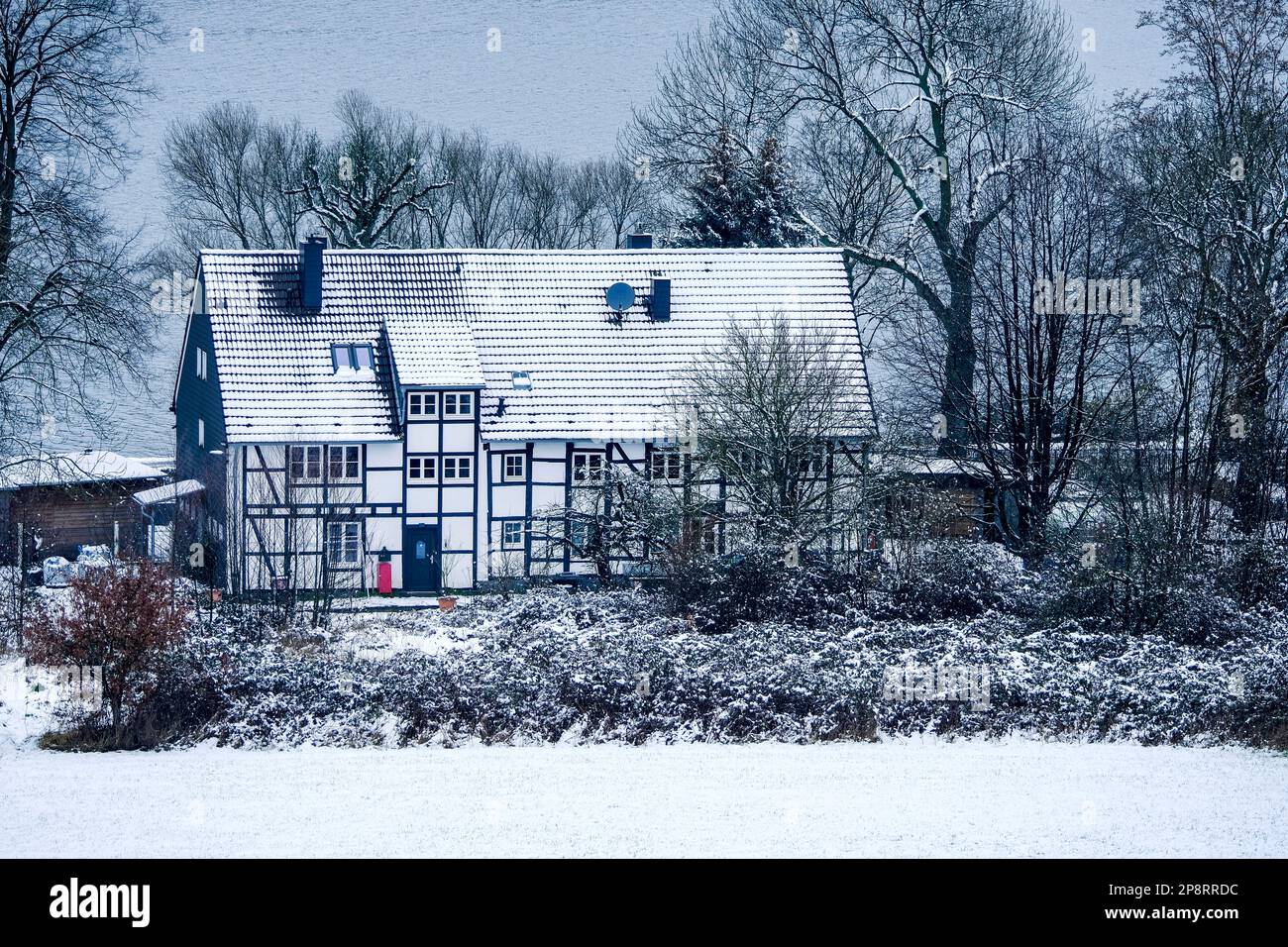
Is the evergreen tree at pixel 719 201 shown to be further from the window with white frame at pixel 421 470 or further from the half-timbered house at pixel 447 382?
the window with white frame at pixel 421 470

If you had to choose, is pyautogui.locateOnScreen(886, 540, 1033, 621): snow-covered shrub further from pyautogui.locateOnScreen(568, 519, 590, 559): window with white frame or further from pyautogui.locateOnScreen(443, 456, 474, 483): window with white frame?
pyautogui.locateOnScreen(443, 456, 474, 483): window with white frame

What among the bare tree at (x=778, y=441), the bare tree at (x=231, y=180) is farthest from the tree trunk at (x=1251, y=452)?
the bare tree at (x=231, y=180)

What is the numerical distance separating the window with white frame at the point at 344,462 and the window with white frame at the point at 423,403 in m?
1.38

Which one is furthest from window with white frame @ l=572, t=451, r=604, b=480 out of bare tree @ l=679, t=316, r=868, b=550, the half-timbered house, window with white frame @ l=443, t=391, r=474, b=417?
bare tree @ l=679, t=316, r=868, b=550

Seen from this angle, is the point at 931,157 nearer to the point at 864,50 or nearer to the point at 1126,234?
the point at 864,50

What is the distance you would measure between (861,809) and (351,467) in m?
18.4

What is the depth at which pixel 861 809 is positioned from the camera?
14812 mm

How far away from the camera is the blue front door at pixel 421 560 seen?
31.0 metres

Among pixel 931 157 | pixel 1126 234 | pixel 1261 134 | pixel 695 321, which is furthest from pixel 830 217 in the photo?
pixel 1126 234

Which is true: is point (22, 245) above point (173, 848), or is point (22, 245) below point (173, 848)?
above

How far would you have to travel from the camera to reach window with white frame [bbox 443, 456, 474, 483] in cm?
3134

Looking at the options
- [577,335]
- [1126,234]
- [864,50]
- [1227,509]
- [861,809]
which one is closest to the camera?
[861,809]

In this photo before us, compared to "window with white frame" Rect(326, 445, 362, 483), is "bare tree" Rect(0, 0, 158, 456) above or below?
above

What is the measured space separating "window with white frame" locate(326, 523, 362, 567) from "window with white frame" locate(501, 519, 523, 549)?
2815 millimetres
